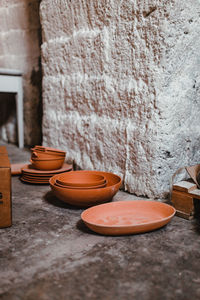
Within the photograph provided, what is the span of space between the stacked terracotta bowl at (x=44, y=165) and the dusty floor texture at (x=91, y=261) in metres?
0.48

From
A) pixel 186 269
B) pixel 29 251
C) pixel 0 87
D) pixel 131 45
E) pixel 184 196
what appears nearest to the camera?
pixel 186 269

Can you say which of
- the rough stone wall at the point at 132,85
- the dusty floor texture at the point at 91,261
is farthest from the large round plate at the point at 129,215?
the rough stone wall at the point at 132,85

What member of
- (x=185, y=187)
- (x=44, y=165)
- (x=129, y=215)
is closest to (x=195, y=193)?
(x=185, y=187)

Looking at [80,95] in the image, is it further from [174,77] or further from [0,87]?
[0,87]

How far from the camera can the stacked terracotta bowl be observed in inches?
68.4

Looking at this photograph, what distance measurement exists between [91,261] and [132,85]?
0.96 m

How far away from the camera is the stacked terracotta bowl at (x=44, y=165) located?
1737 millimetres

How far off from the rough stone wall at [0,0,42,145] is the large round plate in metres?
1.80

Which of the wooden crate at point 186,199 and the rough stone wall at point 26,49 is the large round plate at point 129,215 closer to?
the wooden crate at point 186,199

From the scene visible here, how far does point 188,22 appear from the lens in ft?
4.43

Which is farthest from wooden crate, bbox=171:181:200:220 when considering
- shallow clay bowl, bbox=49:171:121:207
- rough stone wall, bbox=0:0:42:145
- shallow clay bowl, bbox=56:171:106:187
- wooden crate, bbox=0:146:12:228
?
rough stone wall, bbox=0:0:42:145

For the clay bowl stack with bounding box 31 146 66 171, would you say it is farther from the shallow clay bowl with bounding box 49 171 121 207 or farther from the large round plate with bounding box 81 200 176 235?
the large round plate with bounding box 81 200 176 235

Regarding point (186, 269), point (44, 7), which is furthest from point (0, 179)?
point (44, 7)

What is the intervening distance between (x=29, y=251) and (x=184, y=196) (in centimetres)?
71
